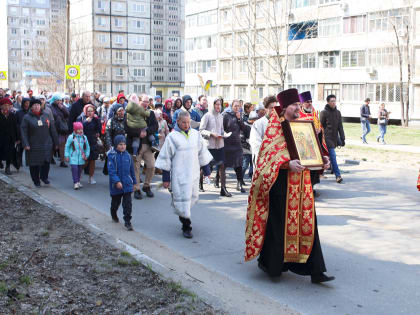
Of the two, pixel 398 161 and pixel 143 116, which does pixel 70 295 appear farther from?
pixel 398 161

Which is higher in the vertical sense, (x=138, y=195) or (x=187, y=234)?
(x=138, y=195)

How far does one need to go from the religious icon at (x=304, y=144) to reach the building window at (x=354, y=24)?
45.2 m

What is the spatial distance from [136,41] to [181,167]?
310 ft

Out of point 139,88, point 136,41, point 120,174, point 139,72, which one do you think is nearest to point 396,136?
point 120,174

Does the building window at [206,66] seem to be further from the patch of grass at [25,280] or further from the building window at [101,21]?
the patch of grass at [25,280]

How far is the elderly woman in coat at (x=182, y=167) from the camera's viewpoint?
7.92m

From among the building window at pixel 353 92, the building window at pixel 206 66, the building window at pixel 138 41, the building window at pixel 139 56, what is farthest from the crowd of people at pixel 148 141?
the building window at pixel 138 41

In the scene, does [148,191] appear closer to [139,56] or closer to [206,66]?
[206,66]

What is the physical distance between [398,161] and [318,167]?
12057mm

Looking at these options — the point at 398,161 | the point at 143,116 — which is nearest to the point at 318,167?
the point at 143,116

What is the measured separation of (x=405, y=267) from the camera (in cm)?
650

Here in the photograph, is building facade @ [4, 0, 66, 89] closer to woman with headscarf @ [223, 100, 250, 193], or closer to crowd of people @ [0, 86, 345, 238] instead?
crowd of people @ [0, 86, 345, 238]

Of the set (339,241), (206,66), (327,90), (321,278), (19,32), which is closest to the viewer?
(321,278)

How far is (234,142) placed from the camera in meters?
12.0
